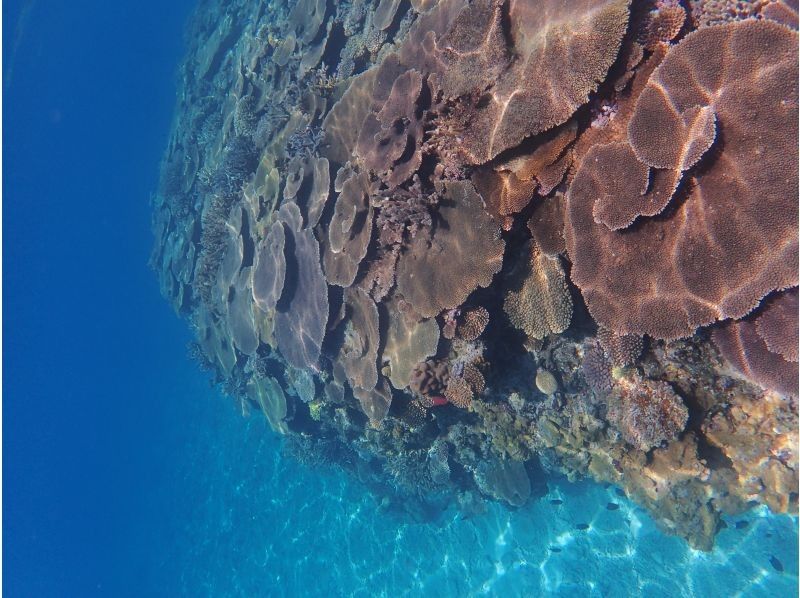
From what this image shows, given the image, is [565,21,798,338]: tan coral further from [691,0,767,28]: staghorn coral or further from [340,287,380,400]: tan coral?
[340,287,380,400]: tan coral

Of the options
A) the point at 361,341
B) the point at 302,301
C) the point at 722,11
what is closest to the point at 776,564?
the point at 361,341

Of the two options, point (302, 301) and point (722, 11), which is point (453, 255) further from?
point (302, 301)

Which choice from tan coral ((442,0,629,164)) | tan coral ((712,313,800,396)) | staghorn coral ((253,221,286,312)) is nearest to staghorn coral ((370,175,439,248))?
tan coral ((442,0,629,164))

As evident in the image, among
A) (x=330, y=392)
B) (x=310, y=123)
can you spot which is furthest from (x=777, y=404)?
(x=310, y=123)

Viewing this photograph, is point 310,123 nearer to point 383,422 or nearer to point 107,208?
point 383,422

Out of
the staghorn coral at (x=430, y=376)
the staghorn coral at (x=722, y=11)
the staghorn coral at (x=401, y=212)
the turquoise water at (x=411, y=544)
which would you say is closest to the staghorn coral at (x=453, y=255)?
the staghorn coral at (x=401, y=212)
